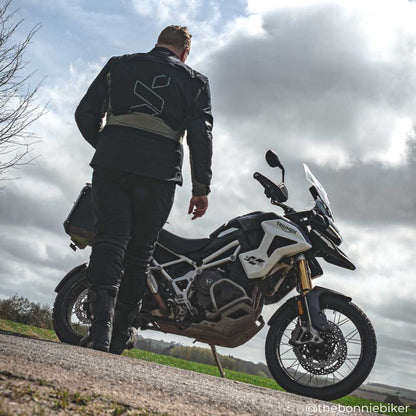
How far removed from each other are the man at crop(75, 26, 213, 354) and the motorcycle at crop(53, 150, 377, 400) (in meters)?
0.72

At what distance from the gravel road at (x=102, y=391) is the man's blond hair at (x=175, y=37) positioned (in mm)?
2533

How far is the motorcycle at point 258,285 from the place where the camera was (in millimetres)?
4781

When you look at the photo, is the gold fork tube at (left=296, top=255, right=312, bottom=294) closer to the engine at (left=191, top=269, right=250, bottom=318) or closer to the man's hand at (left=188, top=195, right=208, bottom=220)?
the engine at (left=191, top=269, right=250, bottom=318)

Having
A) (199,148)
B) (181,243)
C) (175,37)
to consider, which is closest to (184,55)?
(175,37)

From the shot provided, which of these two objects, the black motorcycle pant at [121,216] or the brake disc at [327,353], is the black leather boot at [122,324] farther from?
the brake disc at [327,353]

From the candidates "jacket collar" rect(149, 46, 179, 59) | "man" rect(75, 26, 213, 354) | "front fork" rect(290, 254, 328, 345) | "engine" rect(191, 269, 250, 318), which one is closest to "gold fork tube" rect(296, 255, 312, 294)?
"front fork" rect(290, 254, 328, 345)

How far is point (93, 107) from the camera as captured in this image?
454 centimetres

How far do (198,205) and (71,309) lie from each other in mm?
2035

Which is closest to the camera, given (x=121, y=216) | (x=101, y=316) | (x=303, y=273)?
(x=101, y=316)

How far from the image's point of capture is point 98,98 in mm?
4527

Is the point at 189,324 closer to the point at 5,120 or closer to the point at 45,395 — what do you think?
the point at 45,395

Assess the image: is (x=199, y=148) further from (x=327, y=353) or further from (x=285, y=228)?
(x=327, y=353)

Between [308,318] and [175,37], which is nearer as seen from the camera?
[175,37]

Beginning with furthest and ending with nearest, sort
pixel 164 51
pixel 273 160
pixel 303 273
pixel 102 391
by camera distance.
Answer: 1. pixel 273 160
2. pixel 303 273
3. pixel 164 51
4. pixel 102 391
